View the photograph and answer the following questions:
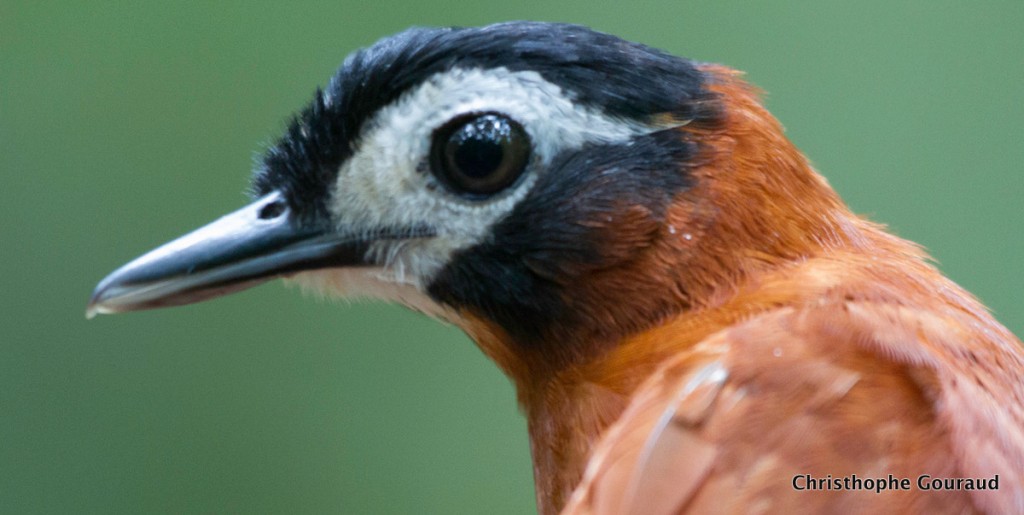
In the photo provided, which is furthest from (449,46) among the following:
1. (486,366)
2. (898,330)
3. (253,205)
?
(486,366)

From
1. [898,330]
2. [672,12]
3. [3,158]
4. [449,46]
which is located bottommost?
[898,330]

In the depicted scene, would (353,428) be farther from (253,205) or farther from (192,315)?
(253,205)

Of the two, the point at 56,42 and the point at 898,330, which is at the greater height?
the point at 56,42

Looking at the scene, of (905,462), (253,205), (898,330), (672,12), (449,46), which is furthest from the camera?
(672,12)

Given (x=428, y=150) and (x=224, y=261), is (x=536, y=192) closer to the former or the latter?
(x=428, y=150)

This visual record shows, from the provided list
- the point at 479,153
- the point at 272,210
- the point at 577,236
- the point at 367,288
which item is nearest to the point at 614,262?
the point at 577,236

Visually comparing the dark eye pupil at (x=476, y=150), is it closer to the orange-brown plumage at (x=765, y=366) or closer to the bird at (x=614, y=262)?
the bird at (x=614, y=262)

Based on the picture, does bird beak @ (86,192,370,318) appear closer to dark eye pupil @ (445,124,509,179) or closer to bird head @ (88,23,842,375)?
bird head @ (88,23,842,375)

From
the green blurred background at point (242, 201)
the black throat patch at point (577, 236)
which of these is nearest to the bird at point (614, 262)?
the black throat patch at point (577, 236)
